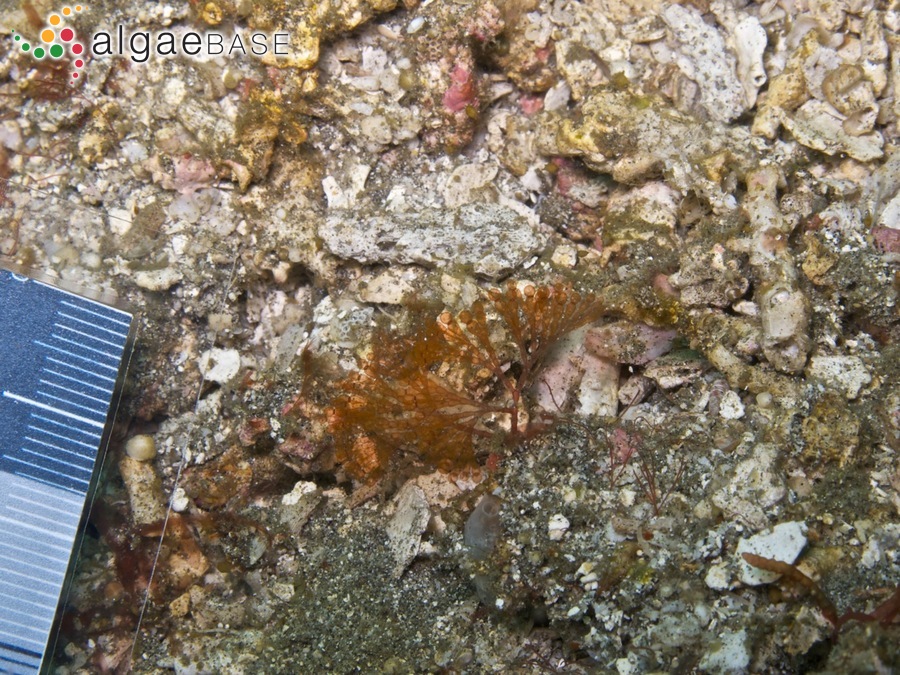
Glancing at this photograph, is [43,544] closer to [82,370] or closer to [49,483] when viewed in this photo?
[49,483]

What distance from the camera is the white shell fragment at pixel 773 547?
7.98 feet

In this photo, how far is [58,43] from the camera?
3.77 metres

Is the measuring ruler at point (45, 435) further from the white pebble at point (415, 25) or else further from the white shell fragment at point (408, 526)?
the white pebble at point (415, 25)

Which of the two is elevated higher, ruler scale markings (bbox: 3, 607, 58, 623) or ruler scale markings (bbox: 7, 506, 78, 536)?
ruler scale markings (bbox: 7, 506, 78, 536)

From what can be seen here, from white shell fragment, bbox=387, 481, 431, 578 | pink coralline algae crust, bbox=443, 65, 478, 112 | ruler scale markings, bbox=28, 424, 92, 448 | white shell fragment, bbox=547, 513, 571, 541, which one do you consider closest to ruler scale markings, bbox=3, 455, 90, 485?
ruler scale markings, bbox=28, 424, 92, 448

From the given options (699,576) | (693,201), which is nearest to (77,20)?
(693,201)

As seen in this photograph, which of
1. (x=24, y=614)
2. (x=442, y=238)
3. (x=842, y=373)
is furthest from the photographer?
(x=442, y=238)

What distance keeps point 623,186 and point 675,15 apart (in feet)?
3.30

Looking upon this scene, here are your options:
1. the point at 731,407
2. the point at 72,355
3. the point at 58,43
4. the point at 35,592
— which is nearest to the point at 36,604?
the point at 35,592

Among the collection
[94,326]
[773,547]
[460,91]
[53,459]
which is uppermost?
[460,91]

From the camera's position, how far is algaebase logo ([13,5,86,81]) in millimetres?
3750

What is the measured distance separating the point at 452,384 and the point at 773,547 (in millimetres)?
1445

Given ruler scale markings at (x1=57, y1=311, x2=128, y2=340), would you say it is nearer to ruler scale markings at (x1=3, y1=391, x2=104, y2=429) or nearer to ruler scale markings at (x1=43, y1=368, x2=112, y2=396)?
ruler scale markings at (x1=43, y1=368, x2=112, y2=396)

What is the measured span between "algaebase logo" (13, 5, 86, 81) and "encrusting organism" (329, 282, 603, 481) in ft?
8.36
